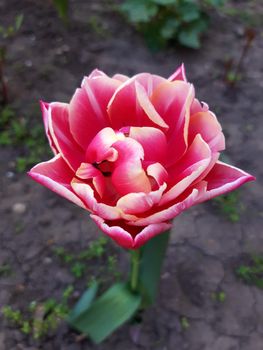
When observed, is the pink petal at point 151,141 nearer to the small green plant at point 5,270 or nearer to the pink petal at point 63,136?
the pink petal at point 63,136

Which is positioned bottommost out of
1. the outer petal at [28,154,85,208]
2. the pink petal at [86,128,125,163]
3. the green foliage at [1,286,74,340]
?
the green foliage at [1,286,74,340]

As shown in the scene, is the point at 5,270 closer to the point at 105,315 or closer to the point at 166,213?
the point at 105,315

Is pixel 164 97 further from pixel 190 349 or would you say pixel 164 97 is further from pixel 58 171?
pixel 190 349

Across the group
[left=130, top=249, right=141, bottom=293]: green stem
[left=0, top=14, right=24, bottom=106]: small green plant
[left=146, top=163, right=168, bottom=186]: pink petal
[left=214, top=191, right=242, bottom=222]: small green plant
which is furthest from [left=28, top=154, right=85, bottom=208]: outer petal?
[left=0, top=14, right=24, bottom=106]: small green plant

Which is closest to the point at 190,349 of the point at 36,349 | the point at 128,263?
the point at 128,263

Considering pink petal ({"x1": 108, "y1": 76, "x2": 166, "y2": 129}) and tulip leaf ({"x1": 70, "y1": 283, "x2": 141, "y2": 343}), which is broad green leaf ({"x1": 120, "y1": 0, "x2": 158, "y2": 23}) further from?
pink petal ({"x1": 108, "y1": 76, "x2": 166, "y2": 129})

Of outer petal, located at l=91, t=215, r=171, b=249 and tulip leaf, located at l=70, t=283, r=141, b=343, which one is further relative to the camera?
tulip leaf, located at l=70, t=283, r=141, b=343
